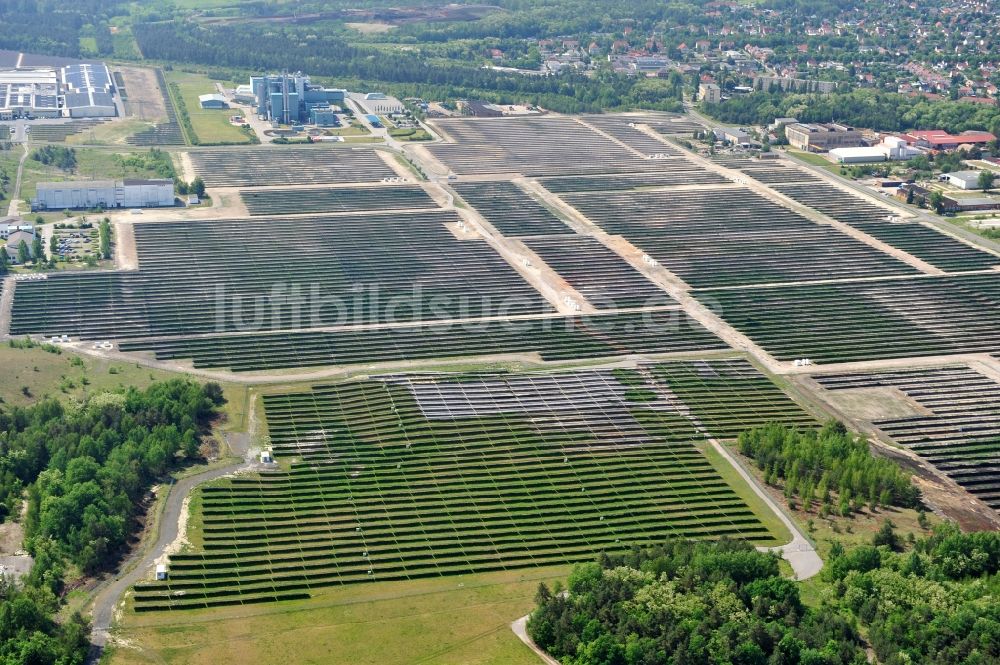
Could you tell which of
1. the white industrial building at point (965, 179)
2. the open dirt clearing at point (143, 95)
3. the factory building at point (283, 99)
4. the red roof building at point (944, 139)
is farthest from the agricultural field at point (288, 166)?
the red roof building at point (944, 139)

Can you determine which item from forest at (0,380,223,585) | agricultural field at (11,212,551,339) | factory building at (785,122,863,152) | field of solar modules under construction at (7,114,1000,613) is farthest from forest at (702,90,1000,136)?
forest at (0,380,223,585)

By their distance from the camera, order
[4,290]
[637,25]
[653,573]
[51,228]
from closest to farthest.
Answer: [653,573] → [4,290] → [51,228] → [637,25]

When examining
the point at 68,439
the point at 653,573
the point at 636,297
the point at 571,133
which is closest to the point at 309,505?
the point at 68,439

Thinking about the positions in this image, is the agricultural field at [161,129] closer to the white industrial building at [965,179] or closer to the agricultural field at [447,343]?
the agricultural field at [447,343]

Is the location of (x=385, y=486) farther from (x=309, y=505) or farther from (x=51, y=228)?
(x=51, y=228)

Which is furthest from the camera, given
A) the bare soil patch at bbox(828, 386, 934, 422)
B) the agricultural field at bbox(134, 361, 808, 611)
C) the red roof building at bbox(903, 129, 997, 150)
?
the red roof building at bbox(903, 129, 997, 150)

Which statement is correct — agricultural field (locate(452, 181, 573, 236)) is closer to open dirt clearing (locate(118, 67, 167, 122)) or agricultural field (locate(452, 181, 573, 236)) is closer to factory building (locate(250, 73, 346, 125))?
factory building (locate(250, 73, 346, 125))
